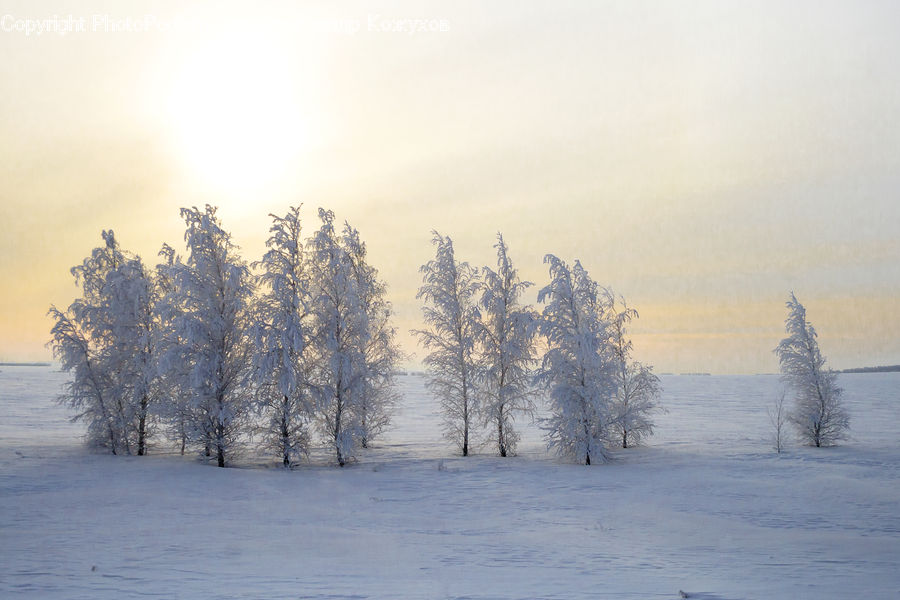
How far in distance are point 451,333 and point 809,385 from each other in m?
23.1

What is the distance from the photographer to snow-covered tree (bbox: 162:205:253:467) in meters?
28.7

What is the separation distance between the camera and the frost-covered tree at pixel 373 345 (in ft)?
105

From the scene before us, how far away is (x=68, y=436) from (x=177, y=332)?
18.0m

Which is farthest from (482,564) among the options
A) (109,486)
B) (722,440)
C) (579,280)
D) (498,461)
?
(722,440)

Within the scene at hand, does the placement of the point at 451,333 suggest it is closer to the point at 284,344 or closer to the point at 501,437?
the point at 501,437

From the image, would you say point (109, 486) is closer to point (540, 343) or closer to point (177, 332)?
point (177, 332)

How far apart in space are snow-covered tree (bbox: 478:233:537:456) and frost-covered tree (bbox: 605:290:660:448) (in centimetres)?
525

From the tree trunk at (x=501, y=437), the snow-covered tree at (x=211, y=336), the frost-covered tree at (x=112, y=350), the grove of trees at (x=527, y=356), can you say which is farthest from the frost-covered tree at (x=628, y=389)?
the frost-covered tree at (x=112, y=350)

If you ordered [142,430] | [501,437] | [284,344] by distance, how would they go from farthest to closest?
[501,437]
[142,430]
[284,344]

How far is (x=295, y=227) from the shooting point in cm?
3069

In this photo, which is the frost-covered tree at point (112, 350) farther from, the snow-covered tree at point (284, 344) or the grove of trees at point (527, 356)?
the grove of trees at point (527, 356)

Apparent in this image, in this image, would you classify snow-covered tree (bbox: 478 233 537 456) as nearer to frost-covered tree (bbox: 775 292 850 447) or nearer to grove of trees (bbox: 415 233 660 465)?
grove of trees (bbox: 415 233 660 465)

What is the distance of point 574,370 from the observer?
31.9m

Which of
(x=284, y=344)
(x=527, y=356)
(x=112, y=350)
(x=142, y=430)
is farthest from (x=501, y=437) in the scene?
(x=112, y=350)
